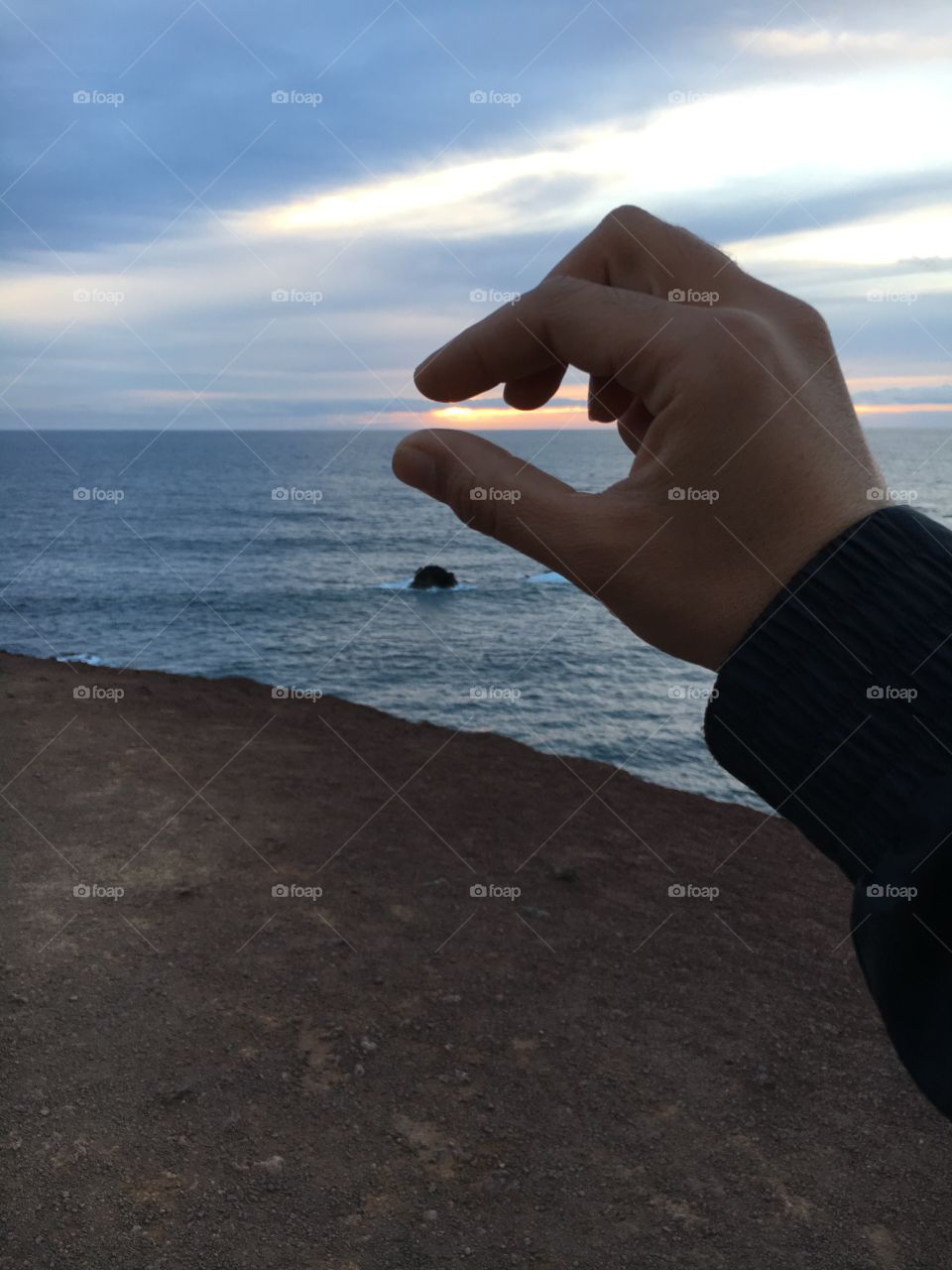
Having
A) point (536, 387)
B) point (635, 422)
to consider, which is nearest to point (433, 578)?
point (536, 387)

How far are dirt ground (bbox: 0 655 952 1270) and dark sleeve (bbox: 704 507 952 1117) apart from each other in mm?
4668

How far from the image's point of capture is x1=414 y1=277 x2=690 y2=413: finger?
66.9 inches

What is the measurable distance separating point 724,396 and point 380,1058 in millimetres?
5863

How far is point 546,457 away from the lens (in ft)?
→ 503

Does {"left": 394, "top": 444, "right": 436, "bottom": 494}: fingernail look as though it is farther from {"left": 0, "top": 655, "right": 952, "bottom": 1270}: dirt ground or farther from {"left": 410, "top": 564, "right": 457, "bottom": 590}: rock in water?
{"left": 410, "top": 564, "right": 457, "bottom": 590}: rock in water

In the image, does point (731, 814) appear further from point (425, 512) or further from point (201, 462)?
point (201, 462)

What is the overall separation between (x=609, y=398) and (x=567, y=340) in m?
0.30

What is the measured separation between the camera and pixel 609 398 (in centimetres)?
209

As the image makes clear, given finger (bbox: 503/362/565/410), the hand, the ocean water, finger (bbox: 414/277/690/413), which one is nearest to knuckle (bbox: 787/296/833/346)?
the hand

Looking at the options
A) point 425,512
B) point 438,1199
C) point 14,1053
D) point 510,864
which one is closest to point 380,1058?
point 438,1199

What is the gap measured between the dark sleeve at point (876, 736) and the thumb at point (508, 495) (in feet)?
1.60

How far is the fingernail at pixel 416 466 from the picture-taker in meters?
2.07

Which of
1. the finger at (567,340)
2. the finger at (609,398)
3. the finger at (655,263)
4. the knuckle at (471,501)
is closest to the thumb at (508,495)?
the knuckle at (471,501)

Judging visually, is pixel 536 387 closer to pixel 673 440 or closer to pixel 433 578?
pixel 673 440
